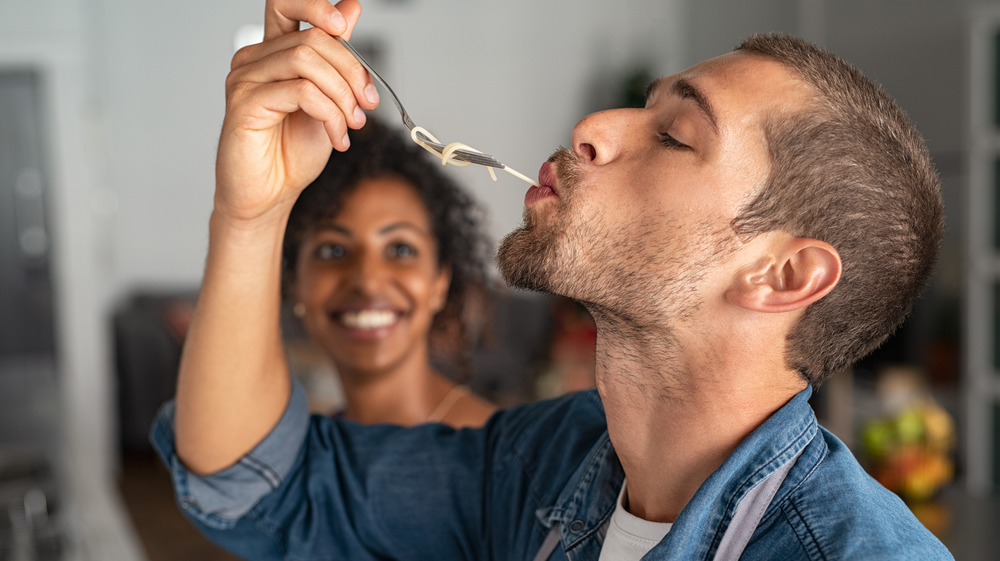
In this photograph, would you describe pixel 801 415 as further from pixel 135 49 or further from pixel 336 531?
pixel 135 49

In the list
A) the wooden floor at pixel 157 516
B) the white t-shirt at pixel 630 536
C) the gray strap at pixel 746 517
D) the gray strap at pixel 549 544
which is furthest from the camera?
the wooden floor at pixel 157 516

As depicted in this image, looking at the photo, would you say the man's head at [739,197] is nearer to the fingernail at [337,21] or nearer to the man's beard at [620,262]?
the man's beard at [620,262]

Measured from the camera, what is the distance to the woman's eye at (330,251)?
1742 mm

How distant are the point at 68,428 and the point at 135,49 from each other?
98.1 inches

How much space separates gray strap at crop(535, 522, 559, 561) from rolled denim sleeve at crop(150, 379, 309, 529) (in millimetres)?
397

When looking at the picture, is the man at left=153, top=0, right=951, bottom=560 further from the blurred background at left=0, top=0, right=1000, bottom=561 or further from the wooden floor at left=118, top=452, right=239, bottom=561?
the wooden floor at left=118, top=452, right=239, bottom=561

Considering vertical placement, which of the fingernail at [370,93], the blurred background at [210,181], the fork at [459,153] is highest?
the fingernail at [370,93]

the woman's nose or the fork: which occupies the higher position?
the fork

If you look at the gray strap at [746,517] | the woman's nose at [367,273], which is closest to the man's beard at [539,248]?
the gray strap at [746,517]

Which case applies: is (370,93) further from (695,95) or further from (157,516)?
(157,516)

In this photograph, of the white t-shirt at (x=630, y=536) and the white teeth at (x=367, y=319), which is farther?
the white teeth at (x=367, y=319)

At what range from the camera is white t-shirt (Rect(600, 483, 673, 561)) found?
1.04 metres

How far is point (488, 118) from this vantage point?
691 centimetres

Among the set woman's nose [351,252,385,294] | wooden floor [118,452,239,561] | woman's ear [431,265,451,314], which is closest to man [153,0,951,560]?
woman's nose [351,252,385,294]
